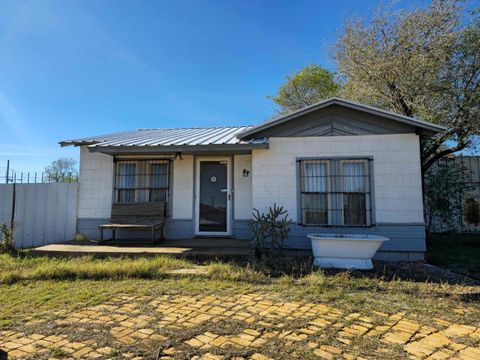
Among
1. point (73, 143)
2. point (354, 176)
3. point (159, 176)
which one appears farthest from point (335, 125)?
point (73, 143)

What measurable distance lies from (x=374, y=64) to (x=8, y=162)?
1143cm

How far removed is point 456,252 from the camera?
26.8 ft

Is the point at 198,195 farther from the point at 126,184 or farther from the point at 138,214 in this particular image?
the point at 126,184

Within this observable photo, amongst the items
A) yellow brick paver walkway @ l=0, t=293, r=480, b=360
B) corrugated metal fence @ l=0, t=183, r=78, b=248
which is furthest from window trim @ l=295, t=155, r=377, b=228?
corrugated metal fence @ l=0, t=183, r=78, b=248

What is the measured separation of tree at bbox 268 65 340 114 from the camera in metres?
18.4

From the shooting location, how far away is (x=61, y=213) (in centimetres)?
895

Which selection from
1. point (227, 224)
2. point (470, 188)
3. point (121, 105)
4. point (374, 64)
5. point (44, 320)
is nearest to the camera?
point (44, 320)

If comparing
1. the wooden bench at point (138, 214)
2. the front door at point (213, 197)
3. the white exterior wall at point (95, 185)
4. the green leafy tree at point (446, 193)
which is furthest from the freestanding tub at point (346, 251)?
the white exterior wall at point (95, 185)

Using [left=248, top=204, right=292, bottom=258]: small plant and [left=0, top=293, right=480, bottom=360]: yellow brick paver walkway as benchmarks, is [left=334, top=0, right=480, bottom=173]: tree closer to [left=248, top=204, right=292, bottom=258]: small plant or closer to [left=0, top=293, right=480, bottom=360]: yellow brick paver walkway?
[left=248, top=204, right=292, bottom=258]: small plant

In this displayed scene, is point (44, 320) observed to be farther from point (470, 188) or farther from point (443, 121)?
point (470, 188)

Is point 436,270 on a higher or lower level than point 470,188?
lower

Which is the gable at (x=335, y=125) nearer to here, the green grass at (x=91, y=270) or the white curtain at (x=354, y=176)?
the white curtain at (x=354, y=176)

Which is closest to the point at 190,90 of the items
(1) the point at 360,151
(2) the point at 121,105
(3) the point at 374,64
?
(2) the point at 121,105

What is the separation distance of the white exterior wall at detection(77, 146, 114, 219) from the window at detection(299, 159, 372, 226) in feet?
17.8
